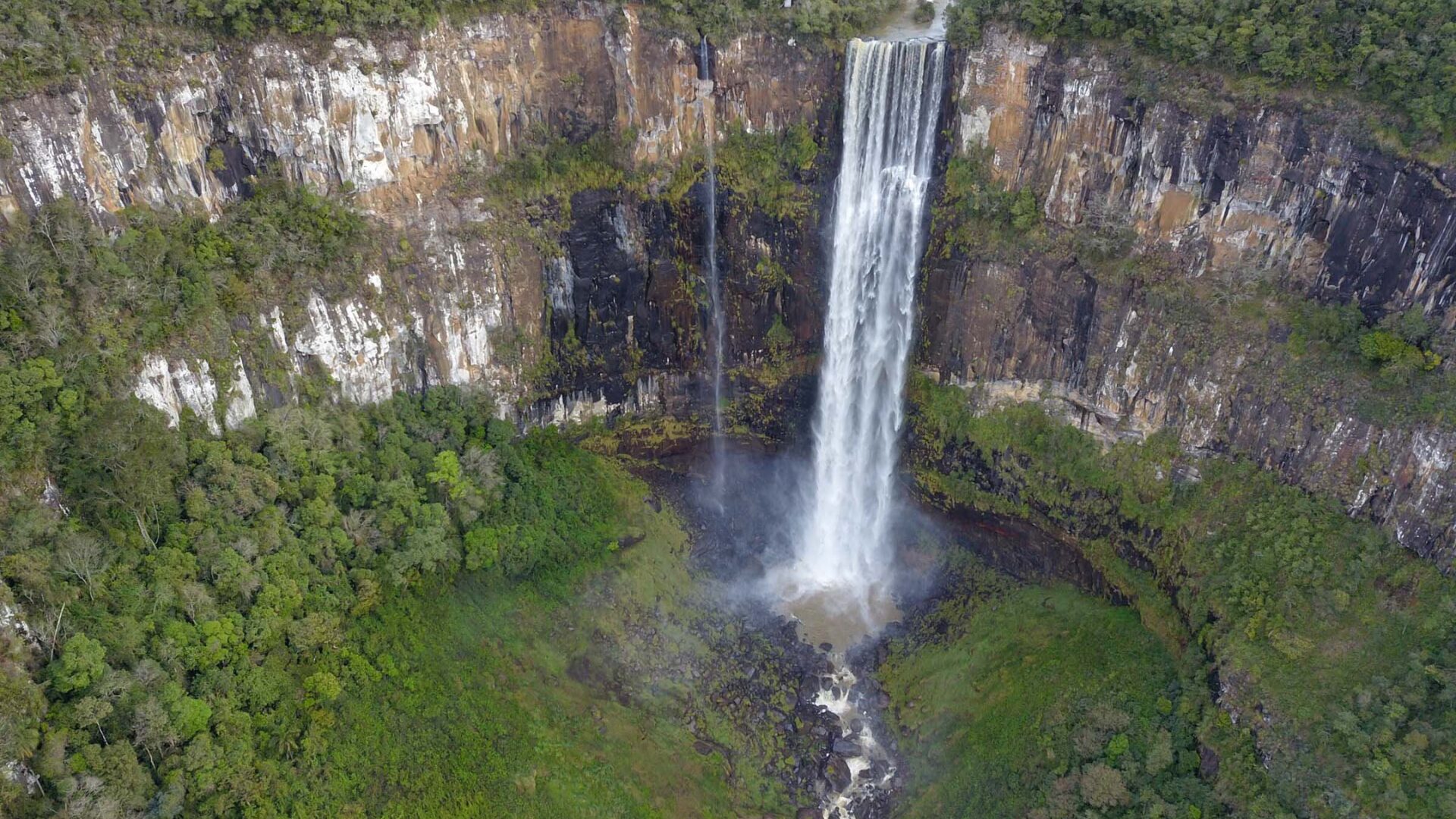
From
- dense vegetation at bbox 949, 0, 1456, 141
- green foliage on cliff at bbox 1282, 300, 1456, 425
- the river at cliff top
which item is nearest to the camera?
dense vegetation at bbox 949, 0, 1456, 141

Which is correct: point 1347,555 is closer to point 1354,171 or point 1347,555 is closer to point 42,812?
point 1354,171

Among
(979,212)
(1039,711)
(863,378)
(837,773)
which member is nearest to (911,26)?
(979,212)

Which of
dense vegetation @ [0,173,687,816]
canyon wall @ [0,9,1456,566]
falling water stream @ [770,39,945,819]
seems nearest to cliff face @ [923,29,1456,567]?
canyon wall @ [0,9,1456,566]

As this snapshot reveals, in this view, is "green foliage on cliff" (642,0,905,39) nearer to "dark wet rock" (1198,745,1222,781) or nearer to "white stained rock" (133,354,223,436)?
"white stained rock" (133,354,223,436)

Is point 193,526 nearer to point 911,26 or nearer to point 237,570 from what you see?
point 237,570

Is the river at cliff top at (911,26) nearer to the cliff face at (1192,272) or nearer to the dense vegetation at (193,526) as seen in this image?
the cliff face at (1192,272)

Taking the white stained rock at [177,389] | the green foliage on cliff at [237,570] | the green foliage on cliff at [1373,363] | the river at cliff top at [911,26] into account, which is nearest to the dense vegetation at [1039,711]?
the green foliage on cliff at [1373,363]
